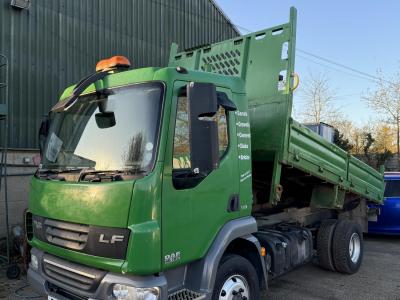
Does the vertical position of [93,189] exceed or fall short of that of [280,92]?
it falls short

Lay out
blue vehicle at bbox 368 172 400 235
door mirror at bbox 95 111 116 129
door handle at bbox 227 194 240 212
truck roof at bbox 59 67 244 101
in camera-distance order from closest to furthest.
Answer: truck roof at bbox 59 67 244 101
door mirror at bbox 95 111 116 129
door handle at bbox 227 194 240 212
blue vehicle at bbox 368 172 400 235

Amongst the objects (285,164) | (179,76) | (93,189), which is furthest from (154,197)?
(285,164)

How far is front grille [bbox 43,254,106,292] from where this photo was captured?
320 centimetres

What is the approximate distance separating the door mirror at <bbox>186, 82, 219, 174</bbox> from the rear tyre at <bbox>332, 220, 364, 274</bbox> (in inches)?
150

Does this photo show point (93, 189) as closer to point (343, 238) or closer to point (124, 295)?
point (124, 295)

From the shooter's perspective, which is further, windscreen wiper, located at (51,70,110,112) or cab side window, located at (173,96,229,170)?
windscreen wiper, located at (51,70,110,112)

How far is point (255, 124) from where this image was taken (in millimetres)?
4992

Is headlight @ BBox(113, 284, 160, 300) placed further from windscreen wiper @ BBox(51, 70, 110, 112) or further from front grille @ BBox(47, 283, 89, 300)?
windscreen wiper @ BBox(51, 70, 110, 112)

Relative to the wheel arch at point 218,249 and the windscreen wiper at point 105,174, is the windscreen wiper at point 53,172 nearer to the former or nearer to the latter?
the windscreen wiper at point 105,174

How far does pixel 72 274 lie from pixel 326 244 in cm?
414

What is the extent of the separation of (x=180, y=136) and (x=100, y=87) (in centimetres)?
94

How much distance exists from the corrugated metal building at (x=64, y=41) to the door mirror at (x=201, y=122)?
597 centimetres

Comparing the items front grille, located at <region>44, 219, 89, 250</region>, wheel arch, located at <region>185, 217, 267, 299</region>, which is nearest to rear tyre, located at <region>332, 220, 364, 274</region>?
wheel arch, located at <region>185, 217, 267, 299</region>

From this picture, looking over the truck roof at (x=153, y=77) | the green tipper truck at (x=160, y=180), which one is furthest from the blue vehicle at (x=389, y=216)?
the truck roof at (x=153, y=77)
